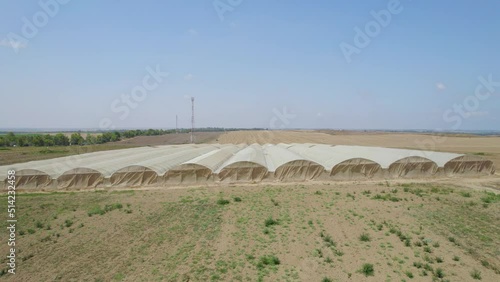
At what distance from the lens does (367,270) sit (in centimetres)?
1134

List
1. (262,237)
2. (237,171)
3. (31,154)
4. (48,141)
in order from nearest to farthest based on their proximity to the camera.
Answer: (262,237), (237,171), (31,154), (48,141)

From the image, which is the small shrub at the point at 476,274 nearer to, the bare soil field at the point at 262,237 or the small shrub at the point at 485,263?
the bare soil field at the point at 262,237

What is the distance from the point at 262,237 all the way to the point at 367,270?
4992mm

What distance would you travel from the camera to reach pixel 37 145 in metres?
81.7

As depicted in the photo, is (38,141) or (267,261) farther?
(38,141)

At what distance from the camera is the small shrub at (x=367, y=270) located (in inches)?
443

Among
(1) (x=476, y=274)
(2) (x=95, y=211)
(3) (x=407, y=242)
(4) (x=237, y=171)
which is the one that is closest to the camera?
(1) (x=476, y=274)

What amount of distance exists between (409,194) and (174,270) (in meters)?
18.1

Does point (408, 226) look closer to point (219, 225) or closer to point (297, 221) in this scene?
point (297, 221)

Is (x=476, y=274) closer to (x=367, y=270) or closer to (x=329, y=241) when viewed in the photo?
(x=367, y=270)

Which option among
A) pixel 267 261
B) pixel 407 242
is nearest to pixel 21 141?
pixel 267 261

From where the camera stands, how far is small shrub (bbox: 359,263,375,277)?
11250 millimetres

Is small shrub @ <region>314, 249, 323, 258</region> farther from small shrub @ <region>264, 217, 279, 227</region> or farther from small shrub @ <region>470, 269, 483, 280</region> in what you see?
small shrub @ <region>470, 269, 483, 280</region>

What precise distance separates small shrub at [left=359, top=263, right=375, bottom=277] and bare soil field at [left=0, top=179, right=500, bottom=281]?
0.04 meters
